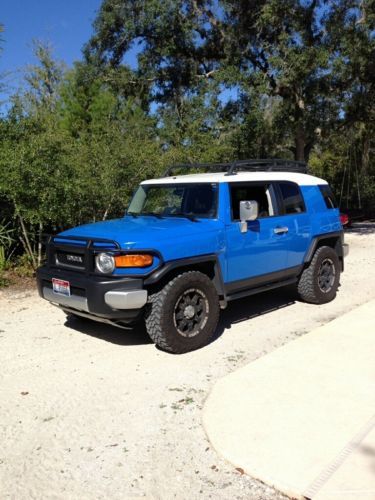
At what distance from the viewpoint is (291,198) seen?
20.1 ft

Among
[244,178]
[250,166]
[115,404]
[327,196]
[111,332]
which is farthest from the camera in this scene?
[327,196]

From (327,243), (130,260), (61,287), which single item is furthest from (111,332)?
(327,243)

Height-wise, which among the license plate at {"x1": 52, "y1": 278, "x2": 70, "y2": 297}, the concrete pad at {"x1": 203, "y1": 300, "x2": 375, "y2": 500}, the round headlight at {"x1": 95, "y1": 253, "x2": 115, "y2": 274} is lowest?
the concrete pad at {"x1": 203, "y1": 300, "x2": 375, "y2": 500}

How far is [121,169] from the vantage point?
8859mm

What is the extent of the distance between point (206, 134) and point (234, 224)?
9016mm

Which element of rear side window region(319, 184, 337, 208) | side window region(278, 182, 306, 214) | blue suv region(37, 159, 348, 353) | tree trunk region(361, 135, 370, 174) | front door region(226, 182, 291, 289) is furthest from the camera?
tree trunk region(361, 135, 370, 174)

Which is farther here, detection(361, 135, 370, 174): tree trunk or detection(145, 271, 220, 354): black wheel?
detection(361, 135, 370, 174): tree trunk

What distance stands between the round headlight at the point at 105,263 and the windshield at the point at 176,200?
Answer: 1.19 m

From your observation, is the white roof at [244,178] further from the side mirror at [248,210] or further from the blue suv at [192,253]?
the side mirror at [248,210]

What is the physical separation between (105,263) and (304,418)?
228 cm

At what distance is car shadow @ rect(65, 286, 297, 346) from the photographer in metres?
5.34

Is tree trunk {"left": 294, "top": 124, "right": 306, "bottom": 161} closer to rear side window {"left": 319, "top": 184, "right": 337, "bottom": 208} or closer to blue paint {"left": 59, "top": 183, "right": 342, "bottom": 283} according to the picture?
rear side window {"left": 319, "top": 184, "right": 337, "bottom": 208}

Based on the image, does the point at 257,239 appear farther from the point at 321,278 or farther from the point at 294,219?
the point at 321,278

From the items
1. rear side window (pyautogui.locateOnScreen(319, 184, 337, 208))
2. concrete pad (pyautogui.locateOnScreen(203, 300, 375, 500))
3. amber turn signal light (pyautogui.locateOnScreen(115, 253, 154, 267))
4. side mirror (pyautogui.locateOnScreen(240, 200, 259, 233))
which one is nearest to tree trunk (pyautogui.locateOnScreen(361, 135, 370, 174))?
rear side window (pyautogui.locateOnScreen(319, 184, 337, 208))
